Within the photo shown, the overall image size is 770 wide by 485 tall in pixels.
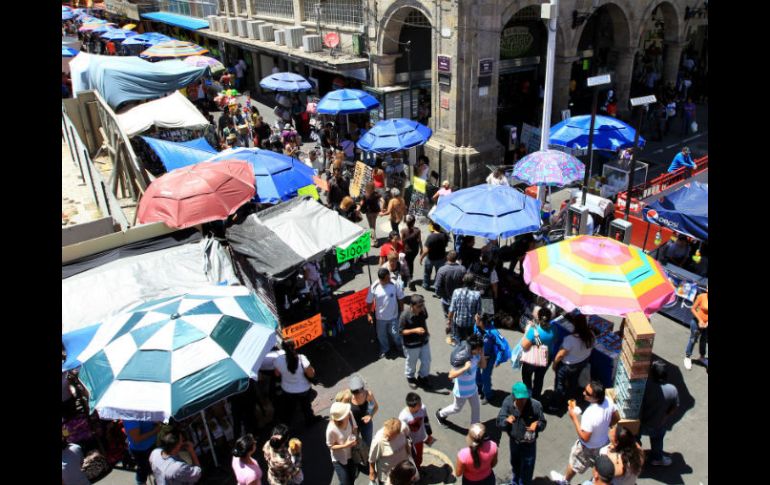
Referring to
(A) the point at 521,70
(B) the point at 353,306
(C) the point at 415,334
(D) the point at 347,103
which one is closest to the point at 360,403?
(C) the point at 415,334

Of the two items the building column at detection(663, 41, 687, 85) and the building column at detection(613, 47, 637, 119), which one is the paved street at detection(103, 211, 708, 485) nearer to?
the building column at detection(613, 47, 637, 119)

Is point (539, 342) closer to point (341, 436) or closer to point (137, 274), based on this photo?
point (341, 436)

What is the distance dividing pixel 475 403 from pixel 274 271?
347 cm

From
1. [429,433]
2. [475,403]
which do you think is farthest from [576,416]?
[429,433]

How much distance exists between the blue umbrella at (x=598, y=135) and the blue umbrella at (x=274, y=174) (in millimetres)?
6801

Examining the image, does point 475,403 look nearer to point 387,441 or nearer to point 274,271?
point 387,441

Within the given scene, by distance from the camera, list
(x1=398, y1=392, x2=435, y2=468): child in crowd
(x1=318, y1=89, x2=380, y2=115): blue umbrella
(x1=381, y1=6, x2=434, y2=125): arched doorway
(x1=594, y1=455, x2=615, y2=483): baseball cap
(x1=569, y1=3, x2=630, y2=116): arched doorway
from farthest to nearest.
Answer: (x1=569, y1=3, x2=630, y2=116): arched doorway → (x1=381, y1=6, x2=434, y2=125): arched doorway → (x1=318, y1=89, x2=380, y2=115): blue umbrella → (x1=398, y1=392, x2=435, y2=468): child in crowd → (x1=594, y1=455, x2=615, y2=483): baseball cap

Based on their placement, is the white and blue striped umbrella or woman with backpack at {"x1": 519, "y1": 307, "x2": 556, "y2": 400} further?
woman with backpack at {"x1": 519, "y1": 307, "x2": 556, "y2": 400}

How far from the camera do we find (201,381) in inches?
220

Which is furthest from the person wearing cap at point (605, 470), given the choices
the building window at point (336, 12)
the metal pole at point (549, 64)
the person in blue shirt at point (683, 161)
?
the building window at point (336, 12)

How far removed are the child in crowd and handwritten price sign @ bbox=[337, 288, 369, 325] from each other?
→ 9.33 ft

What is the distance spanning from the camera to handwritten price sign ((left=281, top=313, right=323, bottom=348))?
8.16m

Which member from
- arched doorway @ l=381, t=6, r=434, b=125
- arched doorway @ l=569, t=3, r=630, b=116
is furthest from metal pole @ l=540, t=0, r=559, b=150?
arched doorway @ l=569, t=3, r=630, b=116

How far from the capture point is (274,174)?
10859mm
